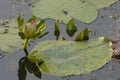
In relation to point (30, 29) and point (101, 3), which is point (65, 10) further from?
point (30, 29)

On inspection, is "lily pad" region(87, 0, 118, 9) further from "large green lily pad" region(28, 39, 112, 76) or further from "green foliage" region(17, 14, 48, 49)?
"green foliage" region(17, 14, 48, 49)

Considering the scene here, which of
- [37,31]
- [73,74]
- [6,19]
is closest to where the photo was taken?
[73,74]

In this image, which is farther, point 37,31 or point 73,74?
point 37,31

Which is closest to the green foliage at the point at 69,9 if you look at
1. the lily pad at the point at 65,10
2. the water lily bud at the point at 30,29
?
the lily pad at the point at 65,10

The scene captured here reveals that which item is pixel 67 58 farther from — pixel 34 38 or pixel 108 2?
pixel 108 2

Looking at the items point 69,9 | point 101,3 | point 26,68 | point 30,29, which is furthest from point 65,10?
point 26,68

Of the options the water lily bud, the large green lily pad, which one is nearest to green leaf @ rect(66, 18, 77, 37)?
the large green lily pad

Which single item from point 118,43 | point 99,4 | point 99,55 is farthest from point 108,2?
point 99,55
